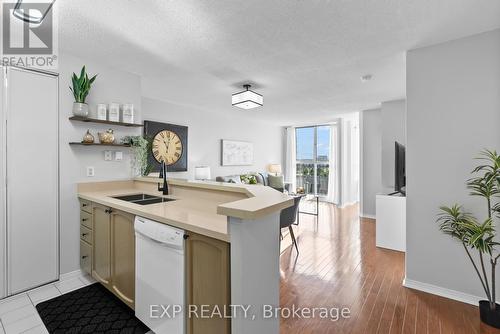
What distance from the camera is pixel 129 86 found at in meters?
3.00

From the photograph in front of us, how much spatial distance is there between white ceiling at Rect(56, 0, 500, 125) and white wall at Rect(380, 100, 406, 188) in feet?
3.76

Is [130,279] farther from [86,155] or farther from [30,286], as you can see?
[86,155]

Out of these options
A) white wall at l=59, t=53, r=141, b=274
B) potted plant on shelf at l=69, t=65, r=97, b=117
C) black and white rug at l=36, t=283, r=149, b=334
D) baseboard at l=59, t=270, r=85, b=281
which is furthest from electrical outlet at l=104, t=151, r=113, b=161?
black and white rug at l=36, t=283, r=149, b=334

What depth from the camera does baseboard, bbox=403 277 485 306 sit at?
209 centimetres

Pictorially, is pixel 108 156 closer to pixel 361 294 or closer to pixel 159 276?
pixel 159 276

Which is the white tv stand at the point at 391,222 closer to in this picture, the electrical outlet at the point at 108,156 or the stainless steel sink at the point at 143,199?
the stainless steel sink at the point at 143,199

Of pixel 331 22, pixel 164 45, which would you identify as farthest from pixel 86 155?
pixel 331 22

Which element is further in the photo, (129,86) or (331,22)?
(129,86)

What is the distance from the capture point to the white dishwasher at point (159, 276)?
1.39 meters

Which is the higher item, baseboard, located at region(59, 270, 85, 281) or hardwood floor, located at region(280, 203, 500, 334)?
baseboard, located at region(59, 270, 85, 281)

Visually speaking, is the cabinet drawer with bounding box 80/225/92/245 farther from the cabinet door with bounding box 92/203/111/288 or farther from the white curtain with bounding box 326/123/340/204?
the white curtain with bounding box 326/123/340/204

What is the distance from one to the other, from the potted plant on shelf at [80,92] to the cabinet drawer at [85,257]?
1.39 m

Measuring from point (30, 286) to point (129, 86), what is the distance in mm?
2407

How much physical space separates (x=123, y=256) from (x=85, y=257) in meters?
0.93
